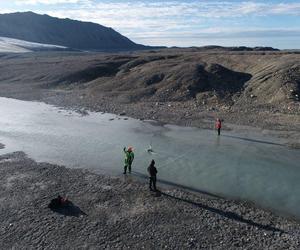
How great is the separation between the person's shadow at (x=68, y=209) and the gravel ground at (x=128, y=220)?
0.05m

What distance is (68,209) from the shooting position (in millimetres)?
21047

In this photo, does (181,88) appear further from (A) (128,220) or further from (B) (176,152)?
(A) (128,220)

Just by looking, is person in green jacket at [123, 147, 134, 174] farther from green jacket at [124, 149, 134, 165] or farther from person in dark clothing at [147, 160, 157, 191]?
person in dark clothing at [147, 160, 157, 191]

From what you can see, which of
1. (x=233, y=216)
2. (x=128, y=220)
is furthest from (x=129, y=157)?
(x=233, y=216)

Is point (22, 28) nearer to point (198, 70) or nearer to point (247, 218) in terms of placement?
point (198, 70)

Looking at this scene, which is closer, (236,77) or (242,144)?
(242,144)

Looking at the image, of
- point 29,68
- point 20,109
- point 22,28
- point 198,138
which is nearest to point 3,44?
point 22,28

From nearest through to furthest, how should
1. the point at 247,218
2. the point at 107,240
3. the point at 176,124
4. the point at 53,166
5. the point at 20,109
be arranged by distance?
the point at 107,240
the point at 247,218
the point at 53,166
the point at 176,124
the point at 20,109

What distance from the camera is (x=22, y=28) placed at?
7726 inches

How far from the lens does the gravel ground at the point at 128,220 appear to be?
1798 cm

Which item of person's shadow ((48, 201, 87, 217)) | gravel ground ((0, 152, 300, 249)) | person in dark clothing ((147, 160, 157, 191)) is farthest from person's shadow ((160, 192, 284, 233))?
person's shadow ((48, 201, 87, 217))

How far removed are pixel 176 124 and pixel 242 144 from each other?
816 cm

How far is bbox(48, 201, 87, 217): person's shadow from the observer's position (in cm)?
2059

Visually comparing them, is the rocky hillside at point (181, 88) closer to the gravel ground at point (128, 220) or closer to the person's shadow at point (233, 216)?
the gravel ground at point (128, 220)
